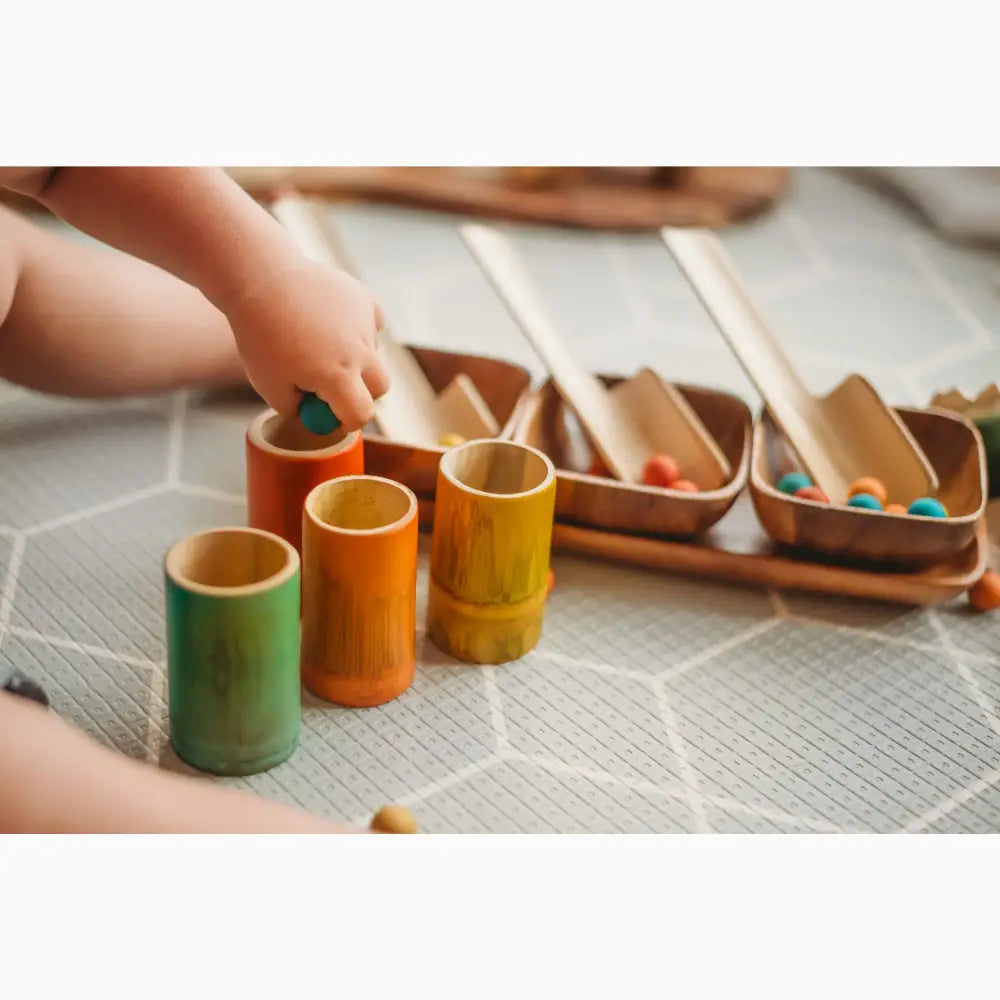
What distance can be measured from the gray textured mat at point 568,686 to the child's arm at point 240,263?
0.65 feet

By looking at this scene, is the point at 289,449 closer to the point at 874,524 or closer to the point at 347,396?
the point at 347,396

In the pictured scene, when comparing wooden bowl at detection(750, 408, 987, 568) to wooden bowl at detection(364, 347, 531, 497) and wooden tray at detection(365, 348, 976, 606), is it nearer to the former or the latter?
wooden tray at detection(365, 348, 976, 606)

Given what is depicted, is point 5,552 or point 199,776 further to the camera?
point 5,552

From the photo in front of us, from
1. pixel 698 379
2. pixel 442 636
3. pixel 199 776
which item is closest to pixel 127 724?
pixel 199 776

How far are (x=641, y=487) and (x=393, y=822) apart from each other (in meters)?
0.31

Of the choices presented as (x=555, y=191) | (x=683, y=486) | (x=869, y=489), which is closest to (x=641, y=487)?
(x=683, y=486)

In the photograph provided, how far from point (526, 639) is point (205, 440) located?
1.23ft

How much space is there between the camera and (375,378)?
2.40 feet

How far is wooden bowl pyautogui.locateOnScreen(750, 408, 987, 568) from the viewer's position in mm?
795

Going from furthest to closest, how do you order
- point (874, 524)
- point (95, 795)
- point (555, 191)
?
point (555, 191), point (874, 524), point (95, 795)

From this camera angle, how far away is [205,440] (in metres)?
0.99

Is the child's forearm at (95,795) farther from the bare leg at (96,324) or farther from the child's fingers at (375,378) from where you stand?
the bare leg at (96,324)

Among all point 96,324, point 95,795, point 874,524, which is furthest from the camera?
point 96,324
